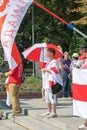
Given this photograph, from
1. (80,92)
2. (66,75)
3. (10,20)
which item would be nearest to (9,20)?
(10,20)

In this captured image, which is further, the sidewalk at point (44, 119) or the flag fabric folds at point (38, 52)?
the flag fabric folds at point (38, 52)

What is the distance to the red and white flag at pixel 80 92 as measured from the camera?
374 inches

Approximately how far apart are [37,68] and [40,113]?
12438 mm

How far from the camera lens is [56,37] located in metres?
35.8

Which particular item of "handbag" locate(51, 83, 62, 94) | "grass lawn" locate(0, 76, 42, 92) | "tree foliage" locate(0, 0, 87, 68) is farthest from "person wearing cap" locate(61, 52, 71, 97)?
"tree foliage" locate(0, 0, 87, 68)

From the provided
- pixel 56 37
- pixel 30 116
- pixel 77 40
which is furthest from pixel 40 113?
pixel 56 37

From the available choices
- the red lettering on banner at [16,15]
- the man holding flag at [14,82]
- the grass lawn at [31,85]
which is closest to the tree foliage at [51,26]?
the grass lawn at [31,85]

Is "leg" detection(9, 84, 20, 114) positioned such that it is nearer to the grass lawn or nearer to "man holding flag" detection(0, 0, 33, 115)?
"man holding flag" detection(0, 0, 33, 115)

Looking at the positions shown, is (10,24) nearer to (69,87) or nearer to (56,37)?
(69,87)

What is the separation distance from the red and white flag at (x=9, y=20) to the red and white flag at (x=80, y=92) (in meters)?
2.19

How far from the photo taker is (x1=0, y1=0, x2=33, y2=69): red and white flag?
11.3m

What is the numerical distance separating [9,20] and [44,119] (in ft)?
8.07

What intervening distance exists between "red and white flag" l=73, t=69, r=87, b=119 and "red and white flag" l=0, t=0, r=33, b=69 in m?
2.19

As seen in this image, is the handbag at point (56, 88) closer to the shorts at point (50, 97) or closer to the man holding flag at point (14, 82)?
the shorts at point (50, 97)
